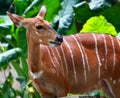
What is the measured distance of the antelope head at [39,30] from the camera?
2.86 m

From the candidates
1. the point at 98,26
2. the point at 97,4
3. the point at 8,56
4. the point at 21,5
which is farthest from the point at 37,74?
the point at 21,5

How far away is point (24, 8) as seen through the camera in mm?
4602

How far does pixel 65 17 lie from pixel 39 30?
47.3 inches

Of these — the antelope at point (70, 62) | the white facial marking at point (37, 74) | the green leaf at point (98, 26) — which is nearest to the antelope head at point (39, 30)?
the antelope at point (70, 62)

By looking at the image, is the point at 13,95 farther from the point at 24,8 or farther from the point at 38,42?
the point at 38,42

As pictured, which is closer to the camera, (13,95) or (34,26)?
(34,26)

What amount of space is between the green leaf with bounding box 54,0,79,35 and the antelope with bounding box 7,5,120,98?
27.1 inches

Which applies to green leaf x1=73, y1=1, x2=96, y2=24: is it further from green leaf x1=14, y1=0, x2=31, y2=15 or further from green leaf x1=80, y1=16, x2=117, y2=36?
green leaf x1=14, y1=0, x2=31, y2=15

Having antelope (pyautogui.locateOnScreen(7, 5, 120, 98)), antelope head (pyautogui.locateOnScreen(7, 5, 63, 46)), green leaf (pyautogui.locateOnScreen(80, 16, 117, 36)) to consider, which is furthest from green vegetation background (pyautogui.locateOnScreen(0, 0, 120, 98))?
antelope head (pyautogui.locateOnScreen(7, 5, 63, 46))

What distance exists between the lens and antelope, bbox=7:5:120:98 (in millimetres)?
2965

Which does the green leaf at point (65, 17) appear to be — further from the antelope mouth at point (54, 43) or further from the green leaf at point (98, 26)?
the antelope mouth at point (54, 43)

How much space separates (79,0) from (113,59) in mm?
1408

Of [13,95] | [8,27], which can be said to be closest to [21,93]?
[13,95]

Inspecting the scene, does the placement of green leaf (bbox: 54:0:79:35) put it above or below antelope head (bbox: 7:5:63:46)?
below
